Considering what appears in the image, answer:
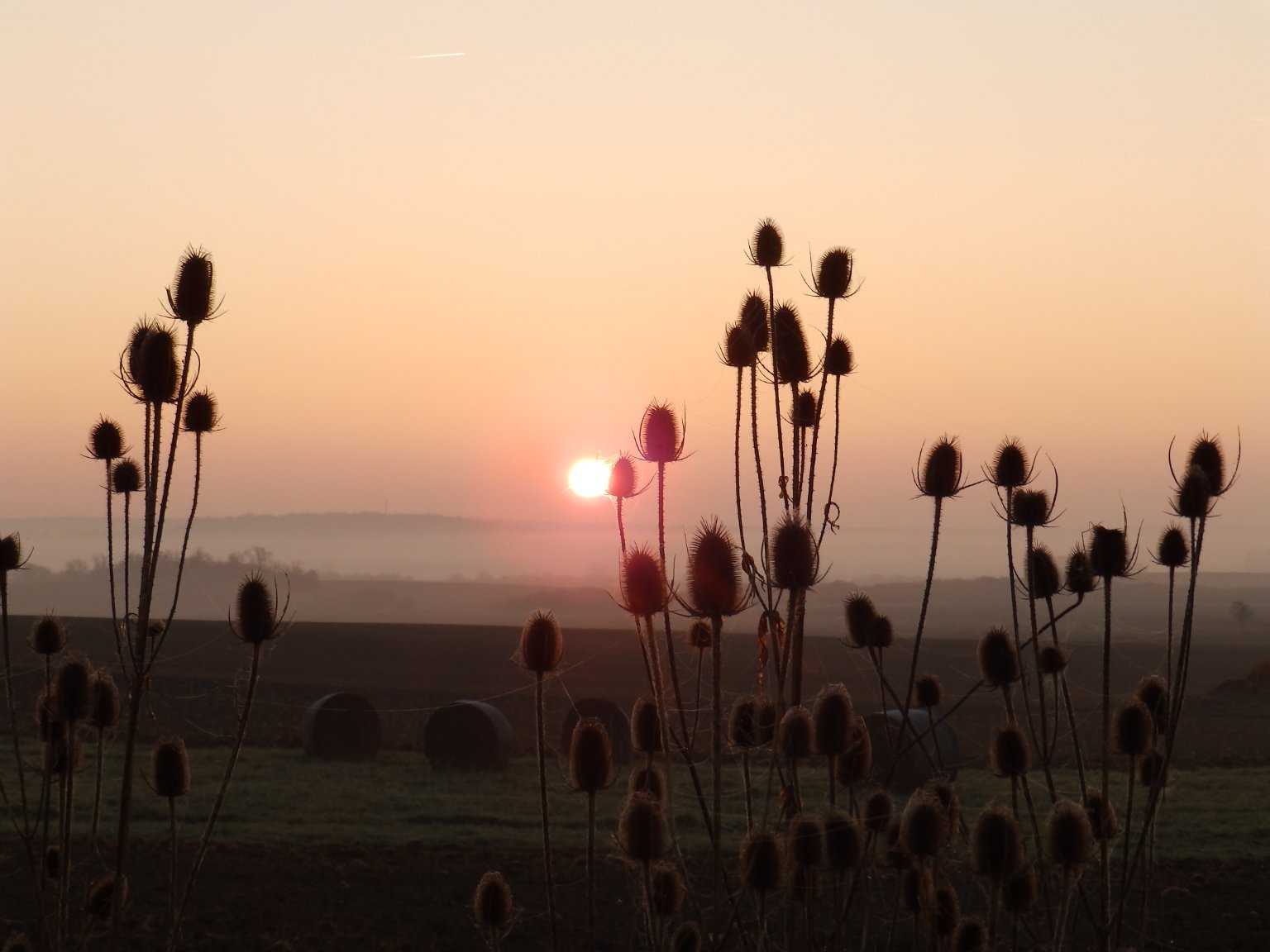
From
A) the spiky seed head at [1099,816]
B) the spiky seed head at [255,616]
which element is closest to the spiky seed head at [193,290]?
the spiky seed head at [255,616]

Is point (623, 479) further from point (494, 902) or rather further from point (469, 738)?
point (469, 738)

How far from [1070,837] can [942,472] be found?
63.3 inches

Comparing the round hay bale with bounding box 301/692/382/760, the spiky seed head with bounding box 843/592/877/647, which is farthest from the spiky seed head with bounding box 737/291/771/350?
the round hay bale with bounding box 301/692/382/760

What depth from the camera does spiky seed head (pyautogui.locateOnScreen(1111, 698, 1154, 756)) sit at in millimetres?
5316


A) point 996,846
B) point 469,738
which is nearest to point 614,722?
point 469,738

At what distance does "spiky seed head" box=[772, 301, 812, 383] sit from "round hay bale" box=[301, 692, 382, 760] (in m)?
17.5

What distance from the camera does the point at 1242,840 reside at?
15234mm

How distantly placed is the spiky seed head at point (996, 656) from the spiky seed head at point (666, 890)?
1697mm

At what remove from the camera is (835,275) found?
216 inches

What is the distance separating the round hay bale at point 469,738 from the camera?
21.1 metres

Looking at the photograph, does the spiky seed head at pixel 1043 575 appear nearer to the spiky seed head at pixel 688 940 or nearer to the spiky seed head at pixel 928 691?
the spiky seed head at pixel 928 691

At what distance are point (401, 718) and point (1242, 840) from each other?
686 inches

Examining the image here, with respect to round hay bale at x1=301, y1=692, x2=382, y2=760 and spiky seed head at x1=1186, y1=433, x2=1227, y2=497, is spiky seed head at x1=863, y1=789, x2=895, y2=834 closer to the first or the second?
spiky seed head at x1=1186, y1=433, x2=1227, y2=497

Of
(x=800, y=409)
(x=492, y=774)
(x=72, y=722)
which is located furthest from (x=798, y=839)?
(x=492, y=774)
